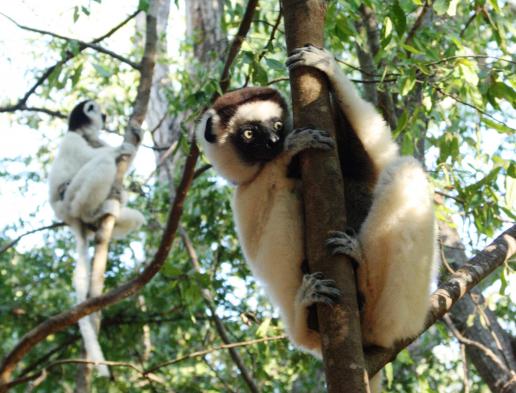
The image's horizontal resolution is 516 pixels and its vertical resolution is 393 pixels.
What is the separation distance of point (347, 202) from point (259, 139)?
61 cm

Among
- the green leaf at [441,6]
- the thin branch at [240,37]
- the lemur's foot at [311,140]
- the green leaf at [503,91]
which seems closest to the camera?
the lemur's foot at [311,140]

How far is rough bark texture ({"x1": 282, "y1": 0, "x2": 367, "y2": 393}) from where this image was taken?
239cm

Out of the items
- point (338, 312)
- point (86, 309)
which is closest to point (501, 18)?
point (338, 312)

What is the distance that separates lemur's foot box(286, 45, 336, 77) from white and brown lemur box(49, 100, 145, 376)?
463cm

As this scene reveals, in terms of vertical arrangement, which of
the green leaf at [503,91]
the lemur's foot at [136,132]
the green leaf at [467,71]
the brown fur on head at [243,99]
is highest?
the lemur's foot at [136,132]

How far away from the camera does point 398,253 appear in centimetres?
316

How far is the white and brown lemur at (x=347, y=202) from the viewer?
3.16 meters

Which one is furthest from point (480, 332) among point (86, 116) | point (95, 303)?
point (86, 116)

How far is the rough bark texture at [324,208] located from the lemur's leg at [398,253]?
474 millimetres

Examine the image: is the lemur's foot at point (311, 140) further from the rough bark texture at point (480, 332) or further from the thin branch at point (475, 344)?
the rough bark texture at point (480, 332)

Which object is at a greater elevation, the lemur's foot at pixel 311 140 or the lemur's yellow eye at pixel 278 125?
the lemur's yellow eye at pixel 278 125

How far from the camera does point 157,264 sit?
5.52m

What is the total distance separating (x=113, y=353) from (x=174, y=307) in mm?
1151

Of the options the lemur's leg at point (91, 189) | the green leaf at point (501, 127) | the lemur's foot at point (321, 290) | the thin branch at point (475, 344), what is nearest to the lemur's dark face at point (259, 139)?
the lemur's foot at point (321, 290)
